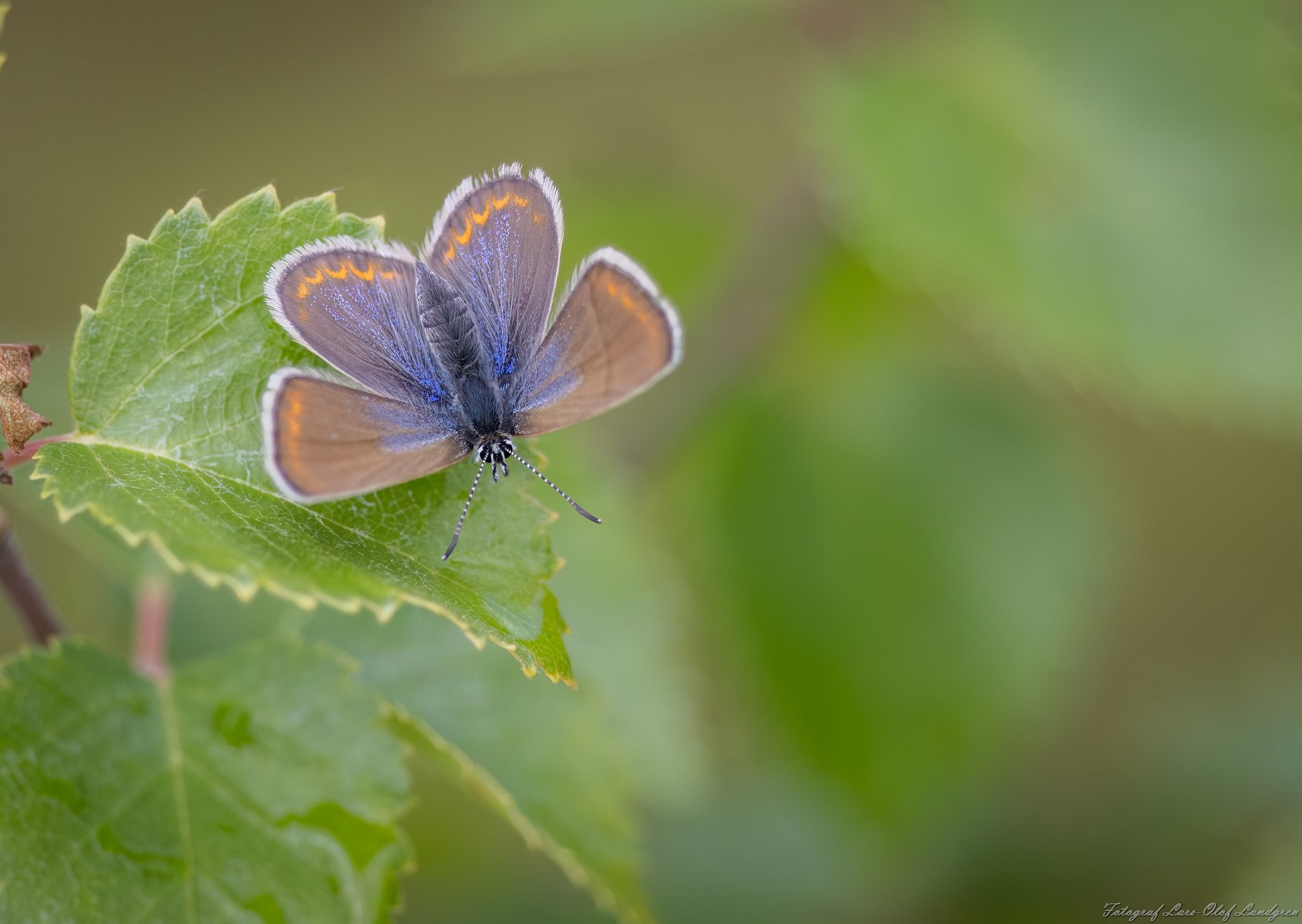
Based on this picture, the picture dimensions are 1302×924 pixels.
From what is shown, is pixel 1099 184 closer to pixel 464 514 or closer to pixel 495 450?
pixel 495 450

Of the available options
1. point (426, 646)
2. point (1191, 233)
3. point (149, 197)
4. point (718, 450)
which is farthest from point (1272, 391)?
point (149, 197)

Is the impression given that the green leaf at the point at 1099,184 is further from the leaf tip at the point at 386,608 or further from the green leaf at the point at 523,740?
the leaf tip at the point at 386,608

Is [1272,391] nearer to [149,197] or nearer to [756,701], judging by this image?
[756,701]

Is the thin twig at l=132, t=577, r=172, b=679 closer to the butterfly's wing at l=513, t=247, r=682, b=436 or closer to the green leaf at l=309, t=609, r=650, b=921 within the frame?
the green leaf at l=309, t=609, r=650, b=921

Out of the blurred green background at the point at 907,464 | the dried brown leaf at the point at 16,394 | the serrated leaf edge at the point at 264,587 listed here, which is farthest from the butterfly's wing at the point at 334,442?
the blurred green background at the point at 907,464

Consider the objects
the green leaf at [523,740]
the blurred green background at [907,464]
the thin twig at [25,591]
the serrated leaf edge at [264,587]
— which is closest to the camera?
the serrated leaf edge at [264,587]
